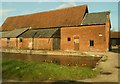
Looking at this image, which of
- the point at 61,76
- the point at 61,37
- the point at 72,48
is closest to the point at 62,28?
the point at 61,37

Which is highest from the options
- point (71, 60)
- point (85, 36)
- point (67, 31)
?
point (67, 31)

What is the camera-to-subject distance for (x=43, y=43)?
41219mm

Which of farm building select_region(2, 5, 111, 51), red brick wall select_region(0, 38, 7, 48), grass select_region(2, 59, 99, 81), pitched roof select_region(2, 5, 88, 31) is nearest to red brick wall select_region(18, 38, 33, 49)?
farm building select_region(2, 5, 111, 51)

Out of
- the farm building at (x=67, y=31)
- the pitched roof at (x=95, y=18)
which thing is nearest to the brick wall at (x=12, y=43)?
the farm building at (x=67, y=31)

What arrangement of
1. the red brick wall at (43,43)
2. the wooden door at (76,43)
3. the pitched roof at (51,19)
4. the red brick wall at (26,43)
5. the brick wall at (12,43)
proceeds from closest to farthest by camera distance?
the wooden door at (76,43), the red brick wall at (43,43), the pitched roof at (51,19), the red brick wall at (26,43), the brick wall at (12,43)

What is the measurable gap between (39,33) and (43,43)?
3.58 metres

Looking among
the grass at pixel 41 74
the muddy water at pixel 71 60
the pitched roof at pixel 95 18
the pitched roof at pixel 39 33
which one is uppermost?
the pitched roof at pixel 95 18

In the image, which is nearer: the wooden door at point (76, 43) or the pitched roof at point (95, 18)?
the pitched roof at point (95, 18)

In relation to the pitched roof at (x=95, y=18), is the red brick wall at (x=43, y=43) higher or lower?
lower

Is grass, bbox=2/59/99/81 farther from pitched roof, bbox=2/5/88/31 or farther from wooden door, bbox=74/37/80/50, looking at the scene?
pitched roof, bbox=2/5/88/31

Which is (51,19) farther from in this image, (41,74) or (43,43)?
(41,74)

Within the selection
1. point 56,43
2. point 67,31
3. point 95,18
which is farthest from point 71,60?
point 67,31

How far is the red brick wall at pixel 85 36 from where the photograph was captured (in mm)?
36406

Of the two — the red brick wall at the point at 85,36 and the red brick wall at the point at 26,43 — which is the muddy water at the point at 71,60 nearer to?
the red brick wall at the point at 85,36
